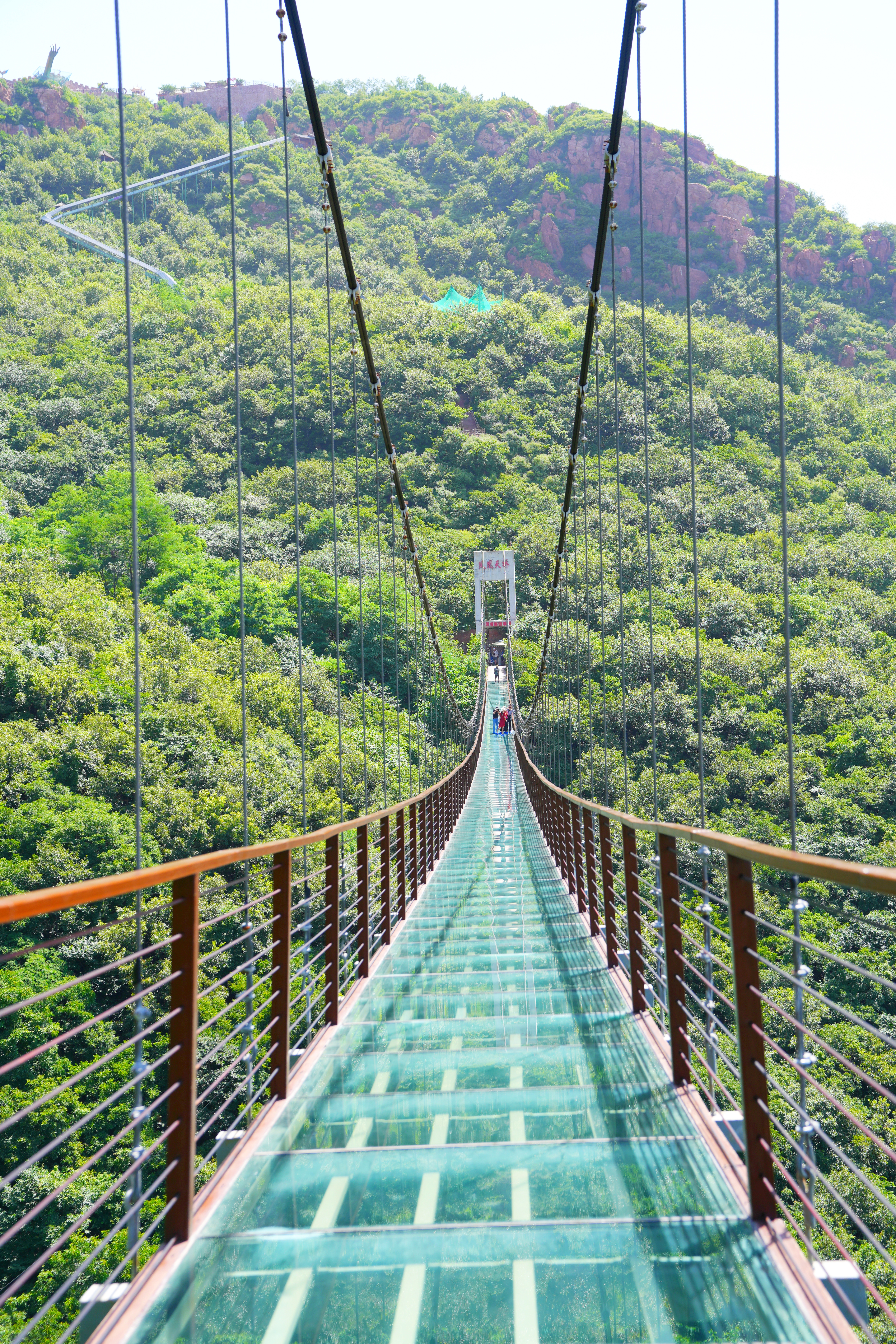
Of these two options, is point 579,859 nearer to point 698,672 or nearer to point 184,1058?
point 698,672

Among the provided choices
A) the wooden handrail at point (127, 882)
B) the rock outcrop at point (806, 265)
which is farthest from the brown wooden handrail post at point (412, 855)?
the rock outcrop at point (806, 265)

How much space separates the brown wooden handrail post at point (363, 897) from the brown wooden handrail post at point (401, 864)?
135 centimetres

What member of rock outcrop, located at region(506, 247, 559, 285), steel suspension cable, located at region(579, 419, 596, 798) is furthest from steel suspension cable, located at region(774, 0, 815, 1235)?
rock outcrop, located at region(506, 247, 559, 285)

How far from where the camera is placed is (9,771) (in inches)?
728

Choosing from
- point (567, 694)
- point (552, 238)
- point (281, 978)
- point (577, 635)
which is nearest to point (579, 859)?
point (281, 978)

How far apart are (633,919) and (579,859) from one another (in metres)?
2.25

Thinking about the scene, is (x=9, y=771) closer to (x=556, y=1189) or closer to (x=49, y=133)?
(x=556, y=1189)

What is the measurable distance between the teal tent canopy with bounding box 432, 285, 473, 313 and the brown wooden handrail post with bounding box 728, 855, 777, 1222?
51331 millimetres

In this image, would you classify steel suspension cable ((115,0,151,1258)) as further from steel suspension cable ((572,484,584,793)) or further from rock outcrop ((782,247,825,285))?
rock outcrop ((782,247,825,285))

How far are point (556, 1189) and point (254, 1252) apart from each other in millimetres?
560

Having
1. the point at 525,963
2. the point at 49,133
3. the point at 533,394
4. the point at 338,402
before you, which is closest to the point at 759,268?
the point at 533,394

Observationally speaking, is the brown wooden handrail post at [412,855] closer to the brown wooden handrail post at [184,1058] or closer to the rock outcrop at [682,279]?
the brown wooden handrail post at [184,1058]

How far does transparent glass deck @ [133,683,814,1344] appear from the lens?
1339mm

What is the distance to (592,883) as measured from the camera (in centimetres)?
462
